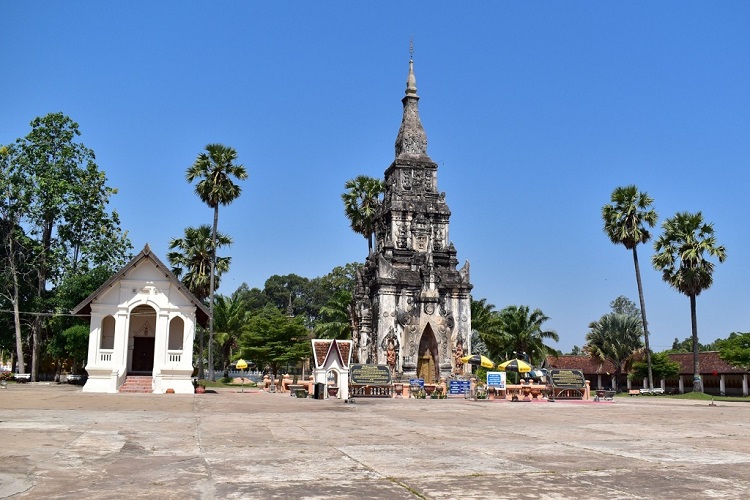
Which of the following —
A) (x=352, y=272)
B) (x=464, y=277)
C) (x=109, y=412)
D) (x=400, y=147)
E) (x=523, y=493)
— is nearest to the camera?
(x=523, y=493)

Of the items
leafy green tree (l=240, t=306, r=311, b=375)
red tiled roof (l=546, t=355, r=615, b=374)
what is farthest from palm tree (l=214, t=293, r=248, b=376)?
red tiled roof (l=546, t=355, r=615, b=374)

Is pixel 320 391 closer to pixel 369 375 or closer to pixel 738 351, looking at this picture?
pixel 369 375

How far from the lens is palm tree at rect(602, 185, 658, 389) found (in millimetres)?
49656

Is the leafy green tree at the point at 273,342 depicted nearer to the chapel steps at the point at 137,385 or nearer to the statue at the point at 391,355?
the statue at the point at 391,355

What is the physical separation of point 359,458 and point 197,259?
44464 mm

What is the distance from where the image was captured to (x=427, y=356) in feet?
151

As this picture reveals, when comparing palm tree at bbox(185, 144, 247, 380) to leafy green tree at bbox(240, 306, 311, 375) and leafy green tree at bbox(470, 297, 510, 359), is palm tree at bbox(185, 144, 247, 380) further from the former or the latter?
leafy green tree at bbox(470, 297, 510, 359)

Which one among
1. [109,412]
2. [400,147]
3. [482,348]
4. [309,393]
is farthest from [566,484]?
[482,348]

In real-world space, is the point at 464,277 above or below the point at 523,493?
above

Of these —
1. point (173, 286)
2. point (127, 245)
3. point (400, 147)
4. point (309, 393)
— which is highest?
point (400, 147)

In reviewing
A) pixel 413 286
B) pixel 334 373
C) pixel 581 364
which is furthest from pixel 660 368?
pixel 334 373

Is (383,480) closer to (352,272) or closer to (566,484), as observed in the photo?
(566,484)

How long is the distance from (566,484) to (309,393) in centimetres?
2891

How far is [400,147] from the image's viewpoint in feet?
168
